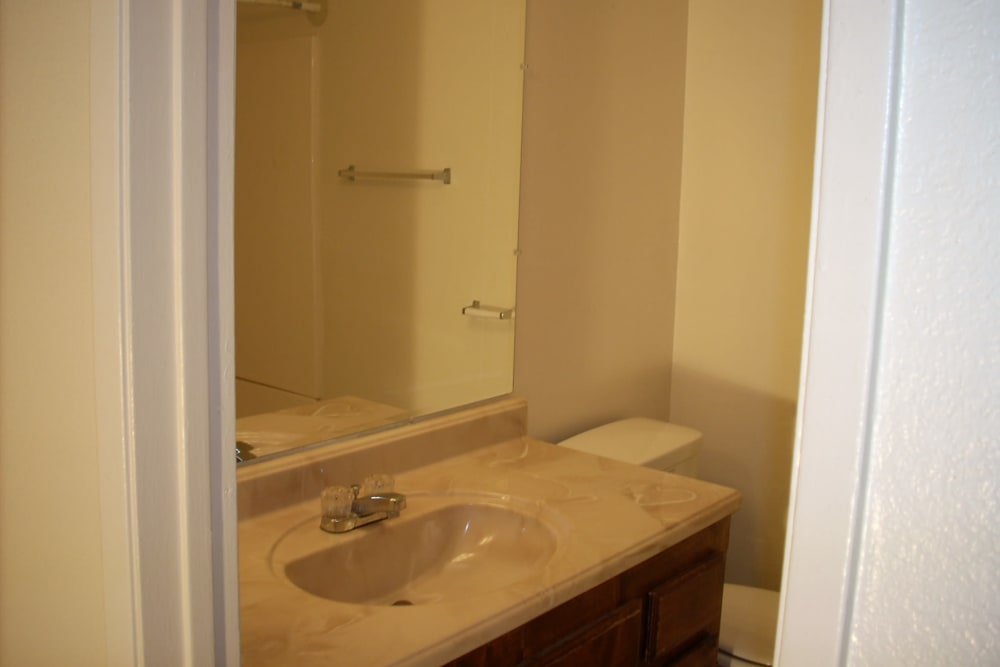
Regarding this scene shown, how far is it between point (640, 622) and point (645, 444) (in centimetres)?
60

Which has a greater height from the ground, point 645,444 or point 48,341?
point 48,341

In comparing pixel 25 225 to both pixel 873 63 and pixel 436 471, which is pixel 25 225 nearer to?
pixel 873 63

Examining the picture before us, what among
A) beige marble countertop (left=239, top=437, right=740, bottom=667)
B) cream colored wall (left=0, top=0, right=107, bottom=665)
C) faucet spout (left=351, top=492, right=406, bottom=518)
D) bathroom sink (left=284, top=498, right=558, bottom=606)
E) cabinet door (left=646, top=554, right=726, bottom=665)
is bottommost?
cabinet door (left=646, top=554, right=726, bottom=665)

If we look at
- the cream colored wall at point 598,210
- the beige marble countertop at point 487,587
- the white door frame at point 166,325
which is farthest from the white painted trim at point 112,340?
the cream colored wall at point 598,210

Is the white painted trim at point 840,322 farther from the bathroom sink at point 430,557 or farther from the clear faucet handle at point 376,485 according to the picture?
the clear faucet handle at point 376,485

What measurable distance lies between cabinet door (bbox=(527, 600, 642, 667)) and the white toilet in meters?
0.49

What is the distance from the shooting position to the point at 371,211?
166 cm

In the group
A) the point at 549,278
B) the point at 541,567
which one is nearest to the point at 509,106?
the point at 549,278

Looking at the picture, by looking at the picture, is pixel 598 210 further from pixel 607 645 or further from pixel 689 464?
pixel 607 645

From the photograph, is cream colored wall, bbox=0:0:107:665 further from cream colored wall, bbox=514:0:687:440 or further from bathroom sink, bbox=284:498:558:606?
cream colored wall, bbox=514:0:687:440

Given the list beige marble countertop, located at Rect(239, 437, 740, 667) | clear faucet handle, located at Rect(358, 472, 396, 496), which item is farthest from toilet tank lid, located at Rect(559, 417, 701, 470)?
clear faucet handle, located at Rect(358, 472, 396, 496)

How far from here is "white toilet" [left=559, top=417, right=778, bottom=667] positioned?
1957 mm

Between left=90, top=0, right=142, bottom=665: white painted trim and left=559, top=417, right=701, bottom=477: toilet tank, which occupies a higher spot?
left=90, top=0, right=142, bottom=665: white painted trim

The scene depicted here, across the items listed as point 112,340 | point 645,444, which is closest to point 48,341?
point 112,340
